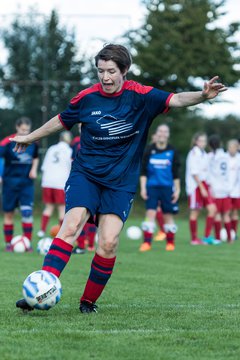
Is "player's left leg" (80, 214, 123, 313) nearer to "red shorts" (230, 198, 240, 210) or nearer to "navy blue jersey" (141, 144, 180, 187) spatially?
"navy blue jersey" (141, 144, 180, 187)

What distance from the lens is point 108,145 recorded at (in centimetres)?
639

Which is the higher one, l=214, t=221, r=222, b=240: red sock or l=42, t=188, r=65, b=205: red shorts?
l=42, t=188, r=65, b=205: red shorts

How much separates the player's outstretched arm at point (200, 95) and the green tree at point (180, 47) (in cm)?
2649

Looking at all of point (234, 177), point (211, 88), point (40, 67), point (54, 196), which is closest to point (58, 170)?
point (54, 196)

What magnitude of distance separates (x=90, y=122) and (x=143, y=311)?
61.3 inches

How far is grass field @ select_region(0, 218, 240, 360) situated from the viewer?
4887mm

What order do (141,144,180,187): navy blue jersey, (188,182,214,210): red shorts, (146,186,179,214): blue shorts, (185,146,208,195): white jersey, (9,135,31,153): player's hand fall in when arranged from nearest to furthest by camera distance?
(9,135,31,153): player's hand → (146,186,179,214): blue shorts → (141,144,180,187): navy blue jersey → (185,146,208,195): white jersey → (188,182,214,210): red shorts

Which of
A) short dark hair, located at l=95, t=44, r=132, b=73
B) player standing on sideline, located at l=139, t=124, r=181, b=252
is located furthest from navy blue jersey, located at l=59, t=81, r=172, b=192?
player standing on sideline, located at l=139, t=124, r=181, b=252

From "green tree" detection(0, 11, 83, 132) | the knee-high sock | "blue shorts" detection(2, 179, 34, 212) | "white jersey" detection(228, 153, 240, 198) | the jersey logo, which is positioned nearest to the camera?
the knee-high sock

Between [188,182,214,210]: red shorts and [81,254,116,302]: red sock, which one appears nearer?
[81,254,116,302]: red sock

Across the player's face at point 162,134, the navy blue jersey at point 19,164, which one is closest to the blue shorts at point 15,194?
the navy blue jersey at point 19,164

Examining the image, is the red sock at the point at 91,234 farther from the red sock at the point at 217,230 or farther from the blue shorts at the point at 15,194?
the red sock at the point at 217,230

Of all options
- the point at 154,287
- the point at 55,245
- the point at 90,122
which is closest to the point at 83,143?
the point at 90,122

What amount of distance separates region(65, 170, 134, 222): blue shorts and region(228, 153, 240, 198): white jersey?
10.9 meters
